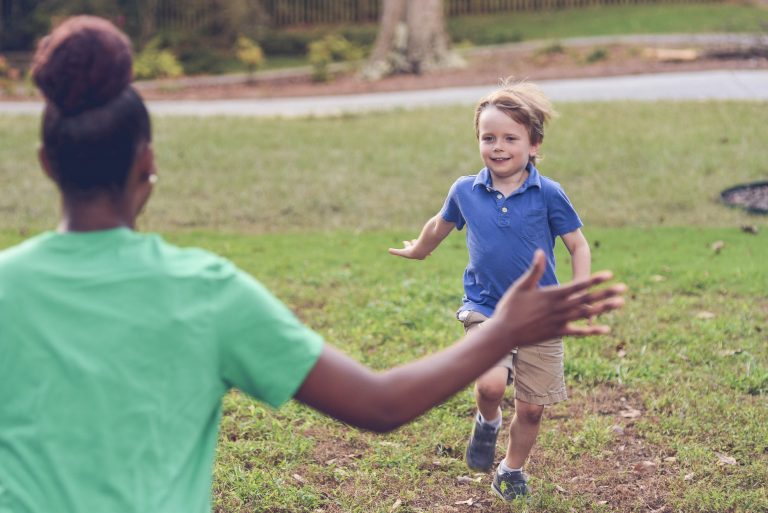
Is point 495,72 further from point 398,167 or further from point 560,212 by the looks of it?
point 560,212

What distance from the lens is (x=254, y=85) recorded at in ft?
69.6

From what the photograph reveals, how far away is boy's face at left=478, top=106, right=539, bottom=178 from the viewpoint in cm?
429

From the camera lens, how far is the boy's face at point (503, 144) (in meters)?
4.29

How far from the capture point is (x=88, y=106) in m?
1.87

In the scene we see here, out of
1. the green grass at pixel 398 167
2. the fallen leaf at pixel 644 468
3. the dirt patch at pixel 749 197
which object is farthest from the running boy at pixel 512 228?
the dirt patch at pixel 749 197

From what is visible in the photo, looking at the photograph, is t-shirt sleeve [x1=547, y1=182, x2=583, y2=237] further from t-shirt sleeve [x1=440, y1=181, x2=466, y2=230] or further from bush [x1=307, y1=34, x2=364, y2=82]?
bush [x1=307, y1=34, x2=364, y2=82]

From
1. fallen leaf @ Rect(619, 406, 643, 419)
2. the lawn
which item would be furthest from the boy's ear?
fallen leaf @ Rect(619, 406, 643, 419)

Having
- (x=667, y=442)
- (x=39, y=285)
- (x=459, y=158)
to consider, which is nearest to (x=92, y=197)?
(x=39, y=285)

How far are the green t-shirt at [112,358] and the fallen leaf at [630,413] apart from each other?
3.85 meters

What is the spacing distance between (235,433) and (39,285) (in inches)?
137

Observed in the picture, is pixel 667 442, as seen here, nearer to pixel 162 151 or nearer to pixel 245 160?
pixel 245 160

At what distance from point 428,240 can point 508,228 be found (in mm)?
332

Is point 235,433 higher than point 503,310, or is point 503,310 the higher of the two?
point 503,310

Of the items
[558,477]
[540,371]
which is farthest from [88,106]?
[558,477]
